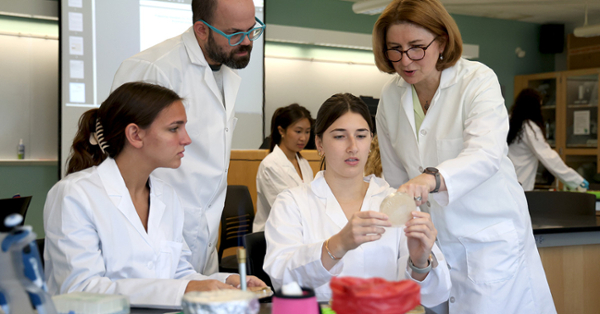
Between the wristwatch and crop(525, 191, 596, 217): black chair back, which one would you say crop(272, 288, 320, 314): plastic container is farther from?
crop(525, 191, 596, 217): black chair back

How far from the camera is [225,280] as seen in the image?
1501 millimetres

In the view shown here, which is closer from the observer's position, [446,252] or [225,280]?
[225,280]

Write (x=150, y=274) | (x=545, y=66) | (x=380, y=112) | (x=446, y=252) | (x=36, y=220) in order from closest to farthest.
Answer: (x=150, y=274)
(x=446, y=252)
(x=380, y=112)
(x=36, y=220)
(x=545, y=66)

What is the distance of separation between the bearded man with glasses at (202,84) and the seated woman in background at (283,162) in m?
1.33

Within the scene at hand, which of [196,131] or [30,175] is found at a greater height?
[196,131]

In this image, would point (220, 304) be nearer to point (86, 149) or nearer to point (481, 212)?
point (86, 149)

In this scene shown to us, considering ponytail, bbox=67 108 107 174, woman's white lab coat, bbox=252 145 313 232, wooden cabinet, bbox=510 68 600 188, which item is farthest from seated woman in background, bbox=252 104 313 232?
wooden cabinet, bbox=510 68 600 188

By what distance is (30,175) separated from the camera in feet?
15.2

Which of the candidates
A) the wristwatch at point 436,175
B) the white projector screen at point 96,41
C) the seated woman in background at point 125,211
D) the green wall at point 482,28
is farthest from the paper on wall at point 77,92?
the wristwatch at point 436,175

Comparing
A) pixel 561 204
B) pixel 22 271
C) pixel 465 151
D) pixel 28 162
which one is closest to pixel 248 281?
pixel 22 271

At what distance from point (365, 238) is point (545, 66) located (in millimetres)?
7670

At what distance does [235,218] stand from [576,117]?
5586mm

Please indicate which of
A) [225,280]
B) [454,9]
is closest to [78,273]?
[225,280]

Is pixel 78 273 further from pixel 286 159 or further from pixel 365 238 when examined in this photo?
Result: pixel 286 159
